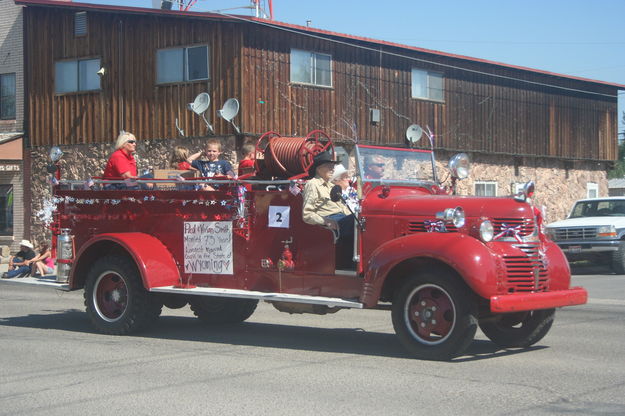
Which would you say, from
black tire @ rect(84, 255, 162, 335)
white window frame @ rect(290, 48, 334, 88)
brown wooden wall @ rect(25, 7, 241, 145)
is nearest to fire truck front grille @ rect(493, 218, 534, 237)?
black tire @ rect(84, 255, 162, 335)

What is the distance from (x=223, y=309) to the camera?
10922mm

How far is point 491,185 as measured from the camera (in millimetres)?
31266

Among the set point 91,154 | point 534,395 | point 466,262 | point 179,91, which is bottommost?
point 534,395

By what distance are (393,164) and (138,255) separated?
9.78 feet

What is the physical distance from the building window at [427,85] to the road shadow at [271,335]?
17961 mm

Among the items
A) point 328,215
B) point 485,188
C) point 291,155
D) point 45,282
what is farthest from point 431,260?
point 485,188

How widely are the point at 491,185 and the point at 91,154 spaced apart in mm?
→ 13893

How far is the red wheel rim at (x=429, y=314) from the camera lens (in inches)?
312

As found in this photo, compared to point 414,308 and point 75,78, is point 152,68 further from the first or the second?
point 414,308

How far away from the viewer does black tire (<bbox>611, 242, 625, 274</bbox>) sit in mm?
20000

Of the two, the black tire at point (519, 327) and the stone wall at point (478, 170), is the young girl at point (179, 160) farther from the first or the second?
the stone wall at point (478, 170)

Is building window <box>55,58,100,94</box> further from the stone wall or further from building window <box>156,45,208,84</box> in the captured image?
building window <box>156,45,208,84</box>

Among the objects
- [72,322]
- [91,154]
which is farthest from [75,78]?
[72,322]

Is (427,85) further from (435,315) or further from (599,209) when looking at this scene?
(435,315)
